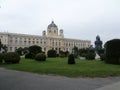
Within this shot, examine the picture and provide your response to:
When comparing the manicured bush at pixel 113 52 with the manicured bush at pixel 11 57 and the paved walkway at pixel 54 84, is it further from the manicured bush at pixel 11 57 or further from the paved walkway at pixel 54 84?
the paved walkway at pixel 54 84

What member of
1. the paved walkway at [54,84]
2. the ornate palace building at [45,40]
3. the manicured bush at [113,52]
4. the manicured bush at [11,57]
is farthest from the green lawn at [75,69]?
the ornate palace building at [45,40]

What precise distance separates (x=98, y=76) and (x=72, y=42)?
122170 millimetres

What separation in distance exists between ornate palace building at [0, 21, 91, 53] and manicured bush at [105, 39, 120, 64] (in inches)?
3578

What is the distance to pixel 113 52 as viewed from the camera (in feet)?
85.1

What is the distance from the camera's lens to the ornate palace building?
115 metres

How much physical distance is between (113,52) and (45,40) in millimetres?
102698

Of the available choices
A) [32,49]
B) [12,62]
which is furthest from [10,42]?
[12,62]

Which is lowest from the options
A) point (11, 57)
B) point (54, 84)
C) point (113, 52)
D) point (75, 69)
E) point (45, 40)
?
point (54, 84)

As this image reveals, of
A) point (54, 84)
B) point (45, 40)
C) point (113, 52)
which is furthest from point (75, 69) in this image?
point (45, 40)

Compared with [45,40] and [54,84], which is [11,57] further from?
[45,40]

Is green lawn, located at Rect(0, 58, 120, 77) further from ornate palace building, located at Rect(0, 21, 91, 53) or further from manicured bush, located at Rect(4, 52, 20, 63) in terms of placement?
ornate palace building, located at Rect(0, 21, 91, 53)

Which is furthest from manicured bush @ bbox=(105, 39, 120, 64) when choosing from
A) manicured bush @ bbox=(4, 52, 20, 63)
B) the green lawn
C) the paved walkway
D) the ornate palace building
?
the ornate palace building

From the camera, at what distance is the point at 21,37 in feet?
389

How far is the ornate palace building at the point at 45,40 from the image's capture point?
115312 mm
